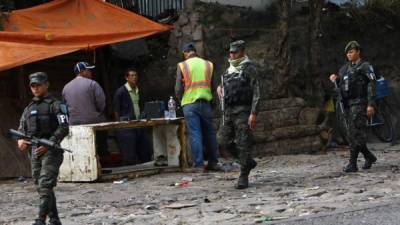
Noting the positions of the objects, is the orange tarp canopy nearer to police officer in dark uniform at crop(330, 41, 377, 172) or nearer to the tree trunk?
the tree trunk

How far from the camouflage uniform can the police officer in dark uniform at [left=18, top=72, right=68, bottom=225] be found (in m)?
4.90

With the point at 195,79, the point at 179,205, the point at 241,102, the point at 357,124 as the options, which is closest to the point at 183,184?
the point at 241,102

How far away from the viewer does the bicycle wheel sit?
14859 millimetres

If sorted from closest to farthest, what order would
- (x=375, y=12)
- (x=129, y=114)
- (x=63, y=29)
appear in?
(x=63, y=29), (x=129, y=114), (x=375, y=12)

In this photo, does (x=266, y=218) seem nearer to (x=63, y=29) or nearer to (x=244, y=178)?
(x=244, y=178)

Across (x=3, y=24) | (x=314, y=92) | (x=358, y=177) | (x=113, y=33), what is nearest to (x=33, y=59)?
(x=3, y=24)

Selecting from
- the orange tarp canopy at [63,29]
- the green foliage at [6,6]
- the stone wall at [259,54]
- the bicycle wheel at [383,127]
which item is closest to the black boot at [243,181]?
the stone wall at [259,54]

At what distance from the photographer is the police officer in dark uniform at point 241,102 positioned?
9.29 m

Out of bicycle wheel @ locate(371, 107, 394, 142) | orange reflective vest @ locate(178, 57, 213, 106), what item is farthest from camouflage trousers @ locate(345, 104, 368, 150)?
bicycle wheel @ locate(371, 107, 394, 142)

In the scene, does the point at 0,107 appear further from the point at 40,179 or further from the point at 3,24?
the point at 40,179

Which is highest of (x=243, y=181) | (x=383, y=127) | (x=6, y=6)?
(x=6, y=6)

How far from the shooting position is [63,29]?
11.9 metres

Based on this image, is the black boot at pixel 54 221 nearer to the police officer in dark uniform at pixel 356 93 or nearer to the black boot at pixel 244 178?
the black boot at pixel 244 178

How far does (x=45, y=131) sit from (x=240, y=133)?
3062 mm
